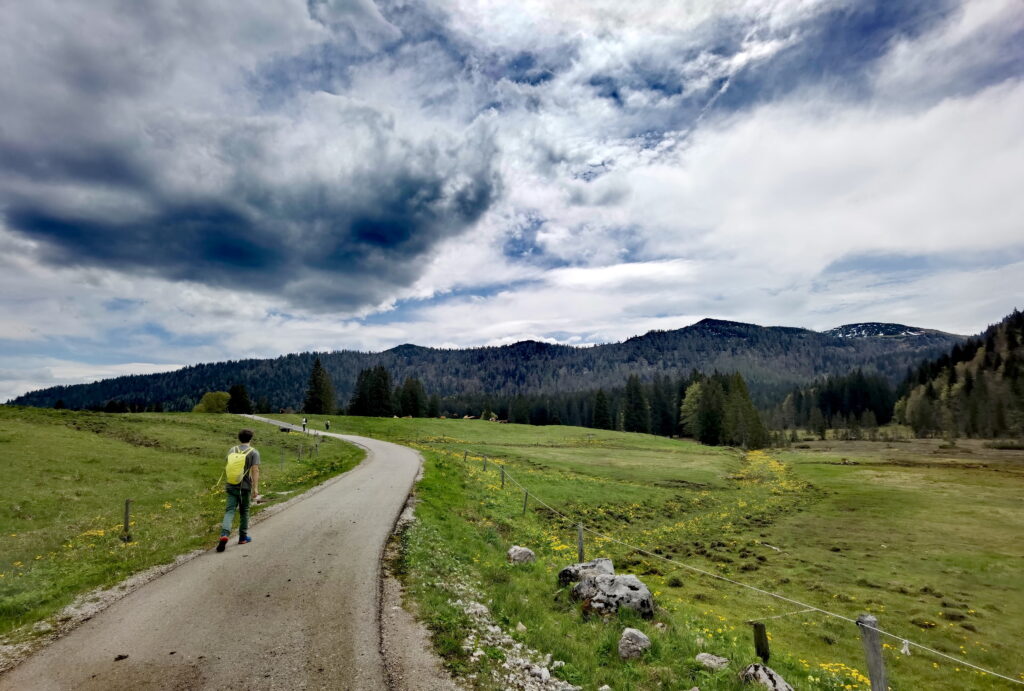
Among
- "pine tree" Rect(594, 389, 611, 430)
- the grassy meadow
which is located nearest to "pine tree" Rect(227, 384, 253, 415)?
the grassy meadow

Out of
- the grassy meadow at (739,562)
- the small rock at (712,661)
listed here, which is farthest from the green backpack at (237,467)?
the small rock at (712,661)

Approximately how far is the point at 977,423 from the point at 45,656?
545 feet

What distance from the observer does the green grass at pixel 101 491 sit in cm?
1230

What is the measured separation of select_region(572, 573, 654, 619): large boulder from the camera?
1155cm

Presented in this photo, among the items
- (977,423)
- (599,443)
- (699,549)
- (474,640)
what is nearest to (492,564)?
(474,640)

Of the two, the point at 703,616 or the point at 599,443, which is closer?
the point at 703,616

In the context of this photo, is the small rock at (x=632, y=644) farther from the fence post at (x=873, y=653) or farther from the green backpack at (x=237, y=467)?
the green backpack at (x=237, y=467)

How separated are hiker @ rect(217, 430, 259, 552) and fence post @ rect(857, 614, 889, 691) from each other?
14769 mm

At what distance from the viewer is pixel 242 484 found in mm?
14031

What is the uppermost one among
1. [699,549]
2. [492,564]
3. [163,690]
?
[163,690]

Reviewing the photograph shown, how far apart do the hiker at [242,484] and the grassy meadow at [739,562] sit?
17.0 feet

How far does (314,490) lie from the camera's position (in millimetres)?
24047

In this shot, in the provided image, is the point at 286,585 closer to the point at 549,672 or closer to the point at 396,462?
the point at 549,672

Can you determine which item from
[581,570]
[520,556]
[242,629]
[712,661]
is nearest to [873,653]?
[712,661]
